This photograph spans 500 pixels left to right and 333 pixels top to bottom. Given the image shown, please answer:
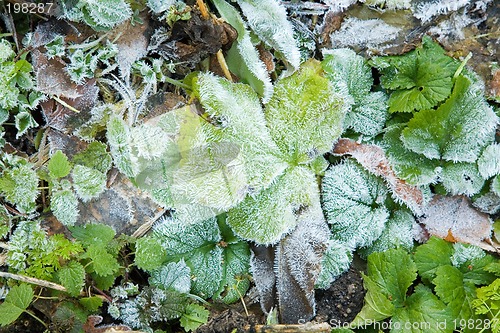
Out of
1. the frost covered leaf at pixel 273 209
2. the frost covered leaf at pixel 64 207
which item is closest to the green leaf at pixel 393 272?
the frost covered leaf at pixel 273 209

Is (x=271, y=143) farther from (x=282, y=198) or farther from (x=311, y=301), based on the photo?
(x=311, y=301)

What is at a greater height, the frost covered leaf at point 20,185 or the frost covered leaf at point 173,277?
the frost covered leaf at point 20,185

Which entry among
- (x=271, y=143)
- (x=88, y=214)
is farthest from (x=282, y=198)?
(x=88, y=214)

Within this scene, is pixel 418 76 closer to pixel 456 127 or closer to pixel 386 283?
pixel 456 127

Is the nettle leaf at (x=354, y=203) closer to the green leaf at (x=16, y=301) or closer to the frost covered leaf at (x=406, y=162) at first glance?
the frost covered leaf at (x=406, y=162)

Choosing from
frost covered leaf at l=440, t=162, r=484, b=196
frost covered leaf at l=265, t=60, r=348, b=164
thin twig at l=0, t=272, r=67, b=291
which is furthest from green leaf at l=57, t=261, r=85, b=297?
frost covered leaf at l=440, t=162, r=484, b=196
